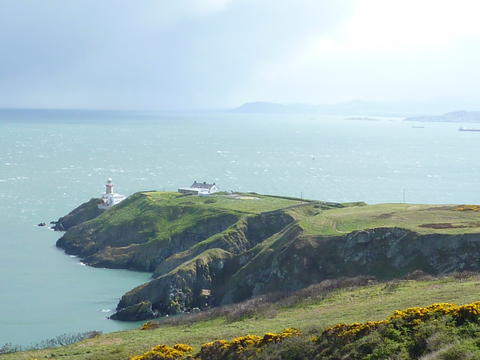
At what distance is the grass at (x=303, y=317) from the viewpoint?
35281 millimetres

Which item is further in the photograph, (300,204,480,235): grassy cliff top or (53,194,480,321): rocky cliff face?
(300,204,480,235): grassy cliff top

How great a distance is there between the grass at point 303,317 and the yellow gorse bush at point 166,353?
1.47m

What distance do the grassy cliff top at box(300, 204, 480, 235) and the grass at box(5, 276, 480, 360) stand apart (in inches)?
445

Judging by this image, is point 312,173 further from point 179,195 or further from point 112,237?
point 112,237

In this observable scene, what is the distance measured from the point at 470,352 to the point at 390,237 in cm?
3539

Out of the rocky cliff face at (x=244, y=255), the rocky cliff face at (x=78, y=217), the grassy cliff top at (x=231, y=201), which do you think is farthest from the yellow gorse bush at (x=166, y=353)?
the rocky cliff face at (x=78, y=217)

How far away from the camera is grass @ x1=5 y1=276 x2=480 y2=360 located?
35.3 meters

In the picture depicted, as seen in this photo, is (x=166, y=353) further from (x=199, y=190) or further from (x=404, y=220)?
(x=199, y=190)

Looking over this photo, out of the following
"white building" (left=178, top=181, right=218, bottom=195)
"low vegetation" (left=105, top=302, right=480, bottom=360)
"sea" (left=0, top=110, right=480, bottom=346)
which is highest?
"low vegetation" (left=105, top=302, right=480, bottom=360)

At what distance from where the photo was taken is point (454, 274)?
4728cm

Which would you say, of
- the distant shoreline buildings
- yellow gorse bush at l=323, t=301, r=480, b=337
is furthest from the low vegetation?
the distant shoreline buildings

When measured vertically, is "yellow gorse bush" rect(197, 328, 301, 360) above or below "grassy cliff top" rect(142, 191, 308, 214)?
above

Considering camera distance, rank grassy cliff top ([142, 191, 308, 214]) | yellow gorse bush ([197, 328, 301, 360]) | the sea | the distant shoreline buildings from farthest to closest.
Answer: the distant shoreline buildings
grassy cliff top ([142, 191, 308, 214])
the sea
yellow gorse bush ([197, 328, 301, 360])

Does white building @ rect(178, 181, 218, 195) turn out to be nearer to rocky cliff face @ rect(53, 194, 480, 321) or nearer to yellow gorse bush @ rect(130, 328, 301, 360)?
rocky cliff face @ rect(53, 194, 480, 321)
